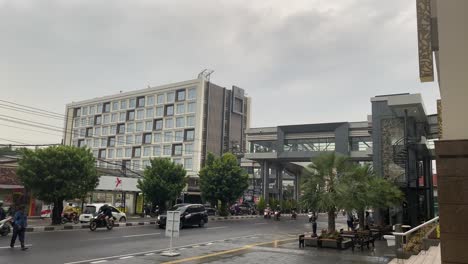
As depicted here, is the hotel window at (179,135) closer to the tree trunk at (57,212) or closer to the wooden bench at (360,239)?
the tree trunk at (57,212)

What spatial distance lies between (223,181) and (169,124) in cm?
4580

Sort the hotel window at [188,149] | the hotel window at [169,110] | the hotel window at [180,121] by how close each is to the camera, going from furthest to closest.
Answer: the hotel window at [169,110] → the hotel window at [180,121] → the hotel window at [188,149]

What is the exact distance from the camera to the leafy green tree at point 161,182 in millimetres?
40500

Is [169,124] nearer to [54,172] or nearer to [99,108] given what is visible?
[99,108]

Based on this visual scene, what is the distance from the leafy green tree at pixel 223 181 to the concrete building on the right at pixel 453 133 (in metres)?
40.5

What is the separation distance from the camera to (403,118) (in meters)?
34.3

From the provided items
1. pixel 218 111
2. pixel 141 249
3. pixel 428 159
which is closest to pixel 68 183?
pixel 141 249

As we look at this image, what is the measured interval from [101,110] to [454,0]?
4045 inches

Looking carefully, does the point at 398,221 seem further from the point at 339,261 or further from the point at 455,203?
the point at 455,203

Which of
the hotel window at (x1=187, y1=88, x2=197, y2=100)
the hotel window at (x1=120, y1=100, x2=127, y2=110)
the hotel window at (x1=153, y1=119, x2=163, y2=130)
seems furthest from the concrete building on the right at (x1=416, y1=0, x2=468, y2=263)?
the hotel window at (x1=120, y1=100, x2=127, y2=110)

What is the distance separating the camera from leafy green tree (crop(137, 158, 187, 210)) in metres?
40.5

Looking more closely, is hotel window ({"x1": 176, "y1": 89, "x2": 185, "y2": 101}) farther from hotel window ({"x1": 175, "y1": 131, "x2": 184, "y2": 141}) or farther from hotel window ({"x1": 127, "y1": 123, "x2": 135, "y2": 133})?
hotel window ({"x1": 127, "y1": 123, "x2": 135, "y2": 133})

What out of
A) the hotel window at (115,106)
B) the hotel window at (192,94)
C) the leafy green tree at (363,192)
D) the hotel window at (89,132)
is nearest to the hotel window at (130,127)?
the hotel window at (115,106)

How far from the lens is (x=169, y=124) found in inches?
3590
